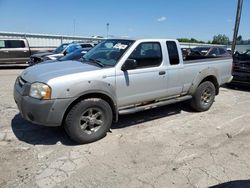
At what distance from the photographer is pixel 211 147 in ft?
15.0

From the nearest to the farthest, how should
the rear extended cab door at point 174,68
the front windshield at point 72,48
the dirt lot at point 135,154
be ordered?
the dirt lot at point 135,154
the rear extended cab door at point 174,68
the front windshield at point 72,48

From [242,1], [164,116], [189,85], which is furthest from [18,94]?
[242,1]

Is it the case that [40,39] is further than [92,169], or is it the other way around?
[40,39]

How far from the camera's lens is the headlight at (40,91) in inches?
160

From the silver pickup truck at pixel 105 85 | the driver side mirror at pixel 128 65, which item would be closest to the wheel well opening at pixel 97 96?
the silver pickup truck at pixel 105 85

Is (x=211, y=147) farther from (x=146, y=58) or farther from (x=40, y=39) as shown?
(x=40, y=39)

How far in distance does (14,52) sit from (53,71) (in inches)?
509

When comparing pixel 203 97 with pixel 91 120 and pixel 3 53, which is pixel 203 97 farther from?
pixel 3 53

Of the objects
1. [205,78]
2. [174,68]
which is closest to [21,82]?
[174,68]

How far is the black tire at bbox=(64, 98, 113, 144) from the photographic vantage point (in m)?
4.32

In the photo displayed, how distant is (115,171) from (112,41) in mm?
2957

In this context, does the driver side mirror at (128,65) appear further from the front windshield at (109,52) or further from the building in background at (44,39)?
the building in background at (44,39)

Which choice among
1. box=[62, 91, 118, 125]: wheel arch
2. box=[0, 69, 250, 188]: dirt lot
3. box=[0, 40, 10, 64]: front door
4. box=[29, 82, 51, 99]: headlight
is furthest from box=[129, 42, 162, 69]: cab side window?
box=[0, 40, 10, 64]: front door

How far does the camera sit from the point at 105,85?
4.58 meters
